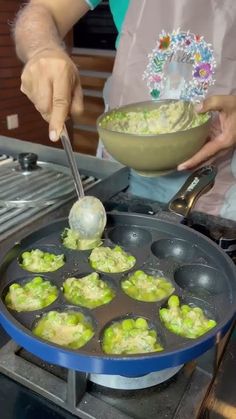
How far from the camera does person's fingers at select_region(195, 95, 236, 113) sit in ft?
2.94

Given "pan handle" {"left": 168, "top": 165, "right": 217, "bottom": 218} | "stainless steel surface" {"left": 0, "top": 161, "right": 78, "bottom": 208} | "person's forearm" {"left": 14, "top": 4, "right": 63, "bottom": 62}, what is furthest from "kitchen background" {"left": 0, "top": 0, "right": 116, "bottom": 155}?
"pan handle" {"left": 168, "top": 165, "right": 217, "bottom": 218}

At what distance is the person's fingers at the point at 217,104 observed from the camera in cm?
90

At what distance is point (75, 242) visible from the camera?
2.52 ft

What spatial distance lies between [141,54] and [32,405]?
946 millimetres

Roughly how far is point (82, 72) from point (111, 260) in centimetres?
277

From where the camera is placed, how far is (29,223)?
0.86 metres

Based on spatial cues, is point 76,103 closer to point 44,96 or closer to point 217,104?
point 44,96

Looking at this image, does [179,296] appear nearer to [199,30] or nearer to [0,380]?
[0,380]

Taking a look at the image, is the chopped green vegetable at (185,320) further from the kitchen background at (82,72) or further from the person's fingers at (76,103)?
the kitchen background at (82,72)

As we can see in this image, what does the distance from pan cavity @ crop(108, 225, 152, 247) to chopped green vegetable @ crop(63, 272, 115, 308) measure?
148 millimetres

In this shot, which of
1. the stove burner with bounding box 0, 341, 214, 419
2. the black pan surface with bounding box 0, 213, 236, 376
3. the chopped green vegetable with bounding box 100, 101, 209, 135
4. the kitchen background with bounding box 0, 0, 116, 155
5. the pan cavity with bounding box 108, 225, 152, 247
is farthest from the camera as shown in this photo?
the kitchen background with bounding box 0, 0, 116, 155

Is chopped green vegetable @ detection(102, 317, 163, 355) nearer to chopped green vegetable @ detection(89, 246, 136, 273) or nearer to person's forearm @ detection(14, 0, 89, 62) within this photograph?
chopped green vegetable @ detection(89, 246, 136, 273)

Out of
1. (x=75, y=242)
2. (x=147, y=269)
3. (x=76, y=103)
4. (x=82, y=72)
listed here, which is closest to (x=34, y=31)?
(x=76, y=103)

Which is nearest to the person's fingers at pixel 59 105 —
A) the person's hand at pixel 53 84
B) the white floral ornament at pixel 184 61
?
the person's hand at pixel 53 84
